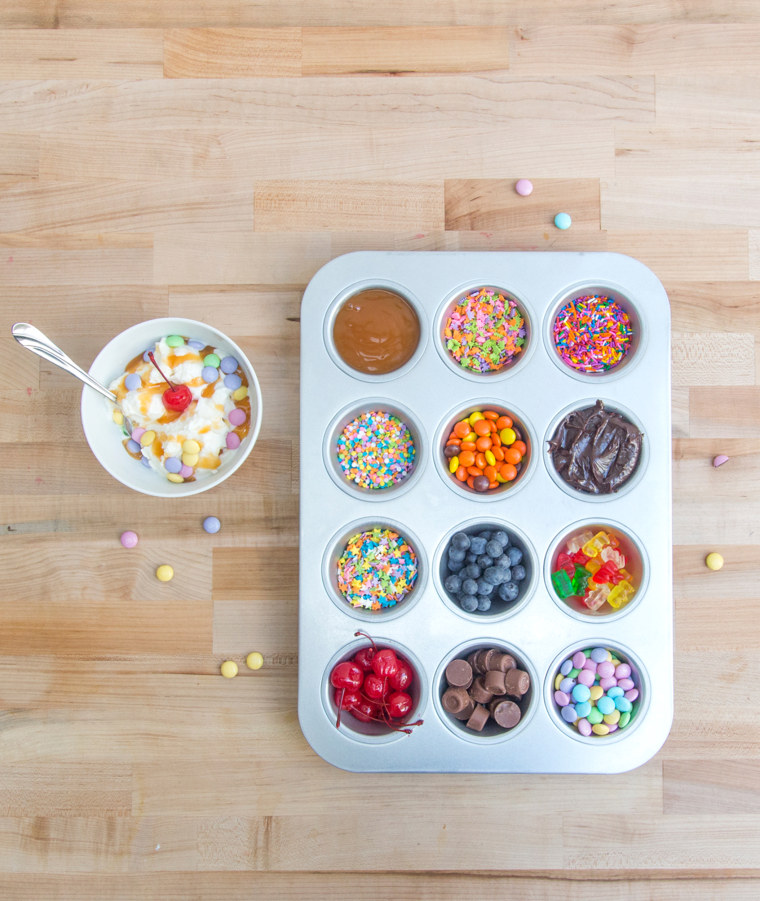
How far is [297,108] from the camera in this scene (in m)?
2.02

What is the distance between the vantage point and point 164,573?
6.38 ft

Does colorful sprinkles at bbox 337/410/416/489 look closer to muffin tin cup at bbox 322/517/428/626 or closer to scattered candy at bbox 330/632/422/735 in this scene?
muffin tin cup at bbox 322/517/428/626

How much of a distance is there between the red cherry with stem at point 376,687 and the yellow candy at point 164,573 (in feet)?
2.13

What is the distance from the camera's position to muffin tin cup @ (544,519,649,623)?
1784 millimetres

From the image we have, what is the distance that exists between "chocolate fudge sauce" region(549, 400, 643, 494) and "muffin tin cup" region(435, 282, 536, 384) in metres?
0.23

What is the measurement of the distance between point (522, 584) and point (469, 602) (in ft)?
0.51

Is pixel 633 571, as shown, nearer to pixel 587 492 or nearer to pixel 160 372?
pixel 587 492

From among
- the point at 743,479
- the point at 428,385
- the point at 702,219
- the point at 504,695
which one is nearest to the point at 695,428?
the point at 743,479

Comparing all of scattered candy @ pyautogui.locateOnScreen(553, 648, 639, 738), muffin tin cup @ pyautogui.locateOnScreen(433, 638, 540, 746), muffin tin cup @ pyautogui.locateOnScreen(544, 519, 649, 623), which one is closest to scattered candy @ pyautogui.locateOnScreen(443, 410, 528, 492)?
muffin tin cup @ pyautogui.locateOnScreen(544, 519, 649, 623)

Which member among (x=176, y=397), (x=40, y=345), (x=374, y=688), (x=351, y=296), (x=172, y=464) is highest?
(x=351, y=296)

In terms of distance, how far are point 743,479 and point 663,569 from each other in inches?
16.6

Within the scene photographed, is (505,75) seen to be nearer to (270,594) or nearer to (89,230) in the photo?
(89,230)

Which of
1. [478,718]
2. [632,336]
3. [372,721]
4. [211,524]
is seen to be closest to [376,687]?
[372,721]

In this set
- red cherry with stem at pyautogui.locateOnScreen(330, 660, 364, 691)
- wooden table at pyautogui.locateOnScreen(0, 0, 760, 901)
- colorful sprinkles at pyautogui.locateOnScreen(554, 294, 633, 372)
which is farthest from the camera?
wooden table at pyautogui.locateOnScreen(0, 0, 760, 901)
